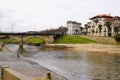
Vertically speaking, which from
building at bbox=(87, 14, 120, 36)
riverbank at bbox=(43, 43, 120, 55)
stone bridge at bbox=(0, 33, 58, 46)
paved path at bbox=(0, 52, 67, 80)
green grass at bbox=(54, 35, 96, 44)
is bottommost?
riverbank at bbox=(43, 43, 120, 55)

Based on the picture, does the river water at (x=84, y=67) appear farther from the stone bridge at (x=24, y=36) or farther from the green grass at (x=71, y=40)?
the stone bridge at (x=24, y=36)

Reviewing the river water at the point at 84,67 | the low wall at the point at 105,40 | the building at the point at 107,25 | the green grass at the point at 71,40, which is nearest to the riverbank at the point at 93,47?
the green grass at the point at 71,40

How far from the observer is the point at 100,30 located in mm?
186750

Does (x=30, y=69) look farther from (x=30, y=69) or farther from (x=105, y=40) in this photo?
(x=105, y=40)

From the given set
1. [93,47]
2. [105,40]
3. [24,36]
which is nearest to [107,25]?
[105,40]

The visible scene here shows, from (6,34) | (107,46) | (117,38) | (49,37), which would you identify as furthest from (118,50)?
(6,34)

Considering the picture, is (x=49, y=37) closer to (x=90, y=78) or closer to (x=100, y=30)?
(x=100, y=30)

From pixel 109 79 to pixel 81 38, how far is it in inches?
4837

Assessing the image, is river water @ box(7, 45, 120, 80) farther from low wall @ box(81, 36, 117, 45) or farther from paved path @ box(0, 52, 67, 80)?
low wall @ box(81, 36, 117, 45)

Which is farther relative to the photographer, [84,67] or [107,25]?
[107,25]

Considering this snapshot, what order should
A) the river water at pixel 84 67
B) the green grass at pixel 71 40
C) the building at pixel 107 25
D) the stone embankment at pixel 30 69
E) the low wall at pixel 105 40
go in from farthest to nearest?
the building at pixel 107 25 < the green grass at pixel 71 40 < the low wall at pixel 105 40 < the river water at pixel 84 67 < the stone embankment at pixel 30 69

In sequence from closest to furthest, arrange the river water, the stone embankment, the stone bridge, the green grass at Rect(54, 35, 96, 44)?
the stone embankment → the river water → the green grass at Rect(54, 35, 96, 44) → the stone bridge

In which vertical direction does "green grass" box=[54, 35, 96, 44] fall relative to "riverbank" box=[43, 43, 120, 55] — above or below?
above

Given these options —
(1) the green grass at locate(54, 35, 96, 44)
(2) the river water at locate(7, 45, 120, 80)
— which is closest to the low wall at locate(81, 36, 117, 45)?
(1) the green grass at locate(54, 35, 96, 44)
